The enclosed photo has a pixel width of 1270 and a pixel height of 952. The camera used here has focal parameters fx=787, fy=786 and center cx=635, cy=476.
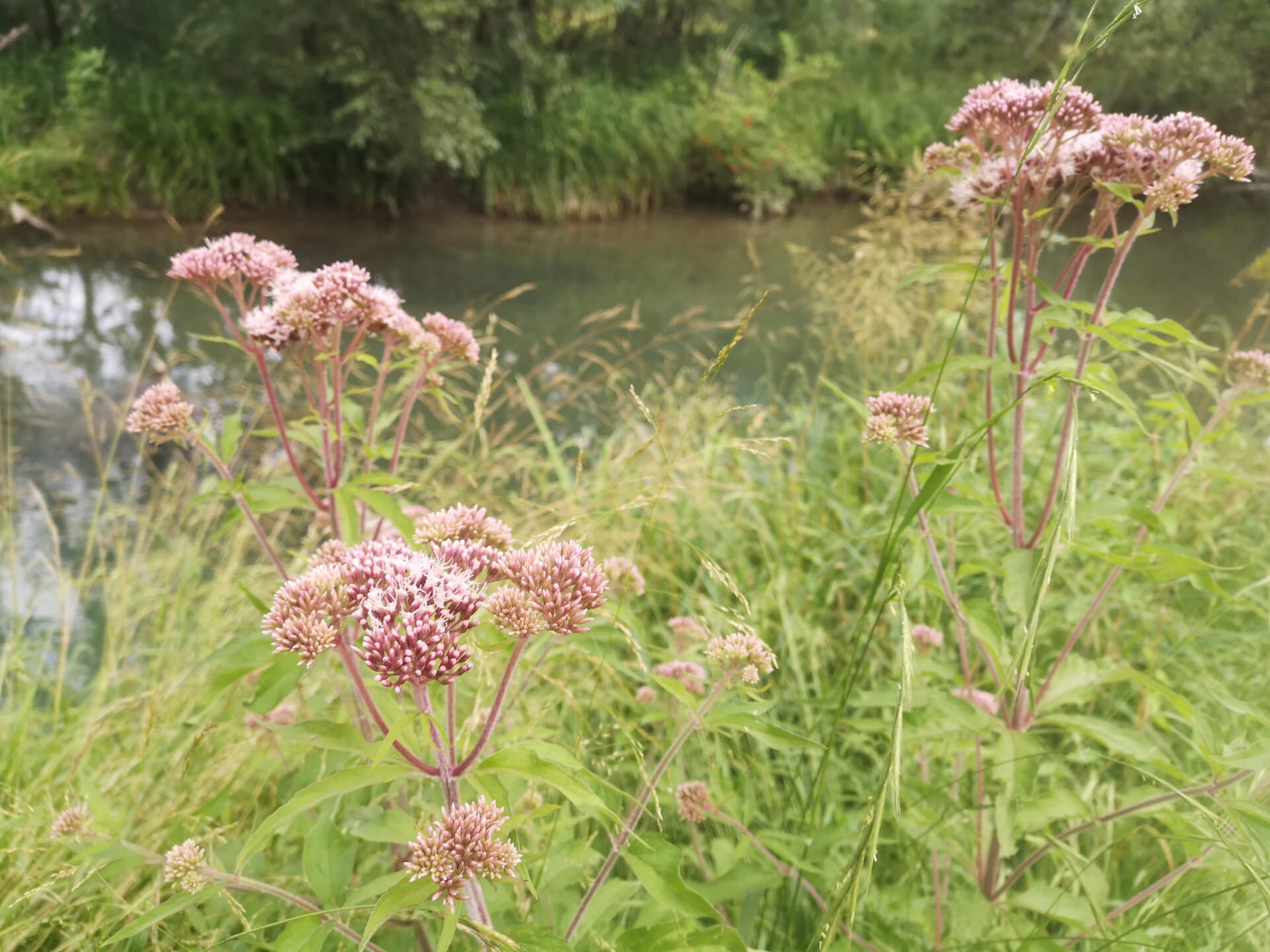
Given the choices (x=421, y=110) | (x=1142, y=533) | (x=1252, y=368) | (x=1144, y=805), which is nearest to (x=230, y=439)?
(x=1144, y=805)

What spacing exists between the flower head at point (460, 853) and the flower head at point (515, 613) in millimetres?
170

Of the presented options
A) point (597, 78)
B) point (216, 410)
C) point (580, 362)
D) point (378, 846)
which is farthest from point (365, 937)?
point (597, 78)

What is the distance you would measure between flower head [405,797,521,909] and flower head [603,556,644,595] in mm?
453

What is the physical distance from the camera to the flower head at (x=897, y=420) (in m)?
1.12

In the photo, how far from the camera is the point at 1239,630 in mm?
2445

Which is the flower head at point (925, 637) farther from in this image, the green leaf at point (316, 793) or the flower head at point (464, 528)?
the green leaf at point (316, 793)

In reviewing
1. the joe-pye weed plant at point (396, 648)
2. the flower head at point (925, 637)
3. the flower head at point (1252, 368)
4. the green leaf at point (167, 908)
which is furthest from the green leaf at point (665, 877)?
the flower head at point (1252, 368)

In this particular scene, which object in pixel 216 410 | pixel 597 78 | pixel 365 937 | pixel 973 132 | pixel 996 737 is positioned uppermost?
pixel 597 78

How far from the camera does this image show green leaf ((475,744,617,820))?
0.73m

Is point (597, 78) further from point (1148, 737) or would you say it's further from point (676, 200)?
point (1148, 737)

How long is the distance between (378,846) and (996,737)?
1236 millimetres

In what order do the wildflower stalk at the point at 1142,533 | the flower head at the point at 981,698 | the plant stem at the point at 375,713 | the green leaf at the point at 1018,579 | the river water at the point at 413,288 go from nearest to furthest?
the plant stem at the point at 375,713
the green leaf at the point at 1018,579
the wildflower stalk at the point at 1142,533
the flower head at the point at 981,698
the river water at the point at 413,288

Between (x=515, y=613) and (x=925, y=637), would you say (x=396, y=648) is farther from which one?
(x=925, y=637)

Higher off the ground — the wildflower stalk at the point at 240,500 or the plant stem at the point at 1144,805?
the wildflower stalk at the point at 240,500
